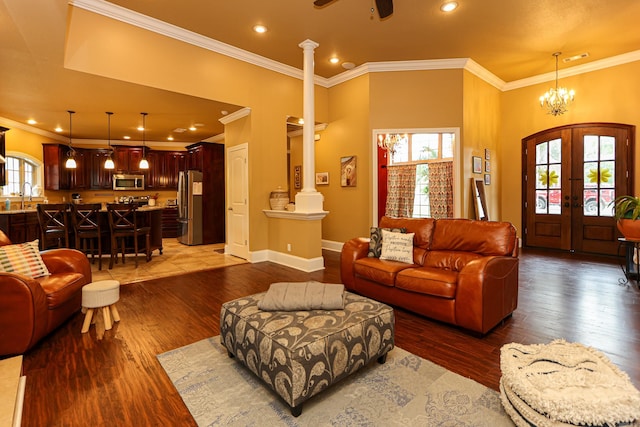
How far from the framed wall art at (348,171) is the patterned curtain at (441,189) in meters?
1.66

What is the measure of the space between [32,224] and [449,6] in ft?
25.7

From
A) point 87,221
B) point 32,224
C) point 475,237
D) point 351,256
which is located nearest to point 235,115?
point 87,221

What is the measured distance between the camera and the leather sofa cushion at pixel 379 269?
10.6 ft

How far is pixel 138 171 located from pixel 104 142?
48.8 inches

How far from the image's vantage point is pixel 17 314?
2328 mm

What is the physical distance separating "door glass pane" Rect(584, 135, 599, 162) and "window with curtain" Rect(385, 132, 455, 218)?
2.42 metres

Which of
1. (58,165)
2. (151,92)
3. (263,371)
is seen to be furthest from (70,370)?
(58,165)

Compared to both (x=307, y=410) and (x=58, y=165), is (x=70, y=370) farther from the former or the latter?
(x=58, y=165)

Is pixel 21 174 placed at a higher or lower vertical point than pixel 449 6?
lower

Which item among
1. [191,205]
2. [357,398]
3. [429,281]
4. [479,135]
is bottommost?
[357,398]

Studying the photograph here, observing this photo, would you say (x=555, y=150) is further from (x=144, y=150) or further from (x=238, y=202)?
(x=144, y=150)

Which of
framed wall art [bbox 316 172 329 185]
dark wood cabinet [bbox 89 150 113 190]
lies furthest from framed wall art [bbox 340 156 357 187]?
dark wood cabinet [bbox 89 150 113 190]

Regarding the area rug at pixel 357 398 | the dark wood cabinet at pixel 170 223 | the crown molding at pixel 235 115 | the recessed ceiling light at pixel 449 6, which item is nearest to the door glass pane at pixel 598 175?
the recessed ceiling light at pixel 449 6

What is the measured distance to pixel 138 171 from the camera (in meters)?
9.17
